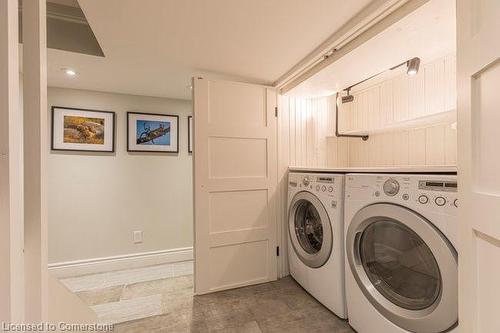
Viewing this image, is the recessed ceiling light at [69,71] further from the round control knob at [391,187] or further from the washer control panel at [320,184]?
the round control knob at [391,187]

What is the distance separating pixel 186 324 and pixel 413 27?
2226 millimetres

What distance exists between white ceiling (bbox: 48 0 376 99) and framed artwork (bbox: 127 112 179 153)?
45 cm

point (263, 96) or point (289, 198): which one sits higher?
point (263, 96)

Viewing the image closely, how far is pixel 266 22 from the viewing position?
4.23ft

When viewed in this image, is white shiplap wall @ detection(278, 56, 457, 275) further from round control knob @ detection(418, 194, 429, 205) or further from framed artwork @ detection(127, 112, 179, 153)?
framed artwork @ detection(127, 112, 179, 153)

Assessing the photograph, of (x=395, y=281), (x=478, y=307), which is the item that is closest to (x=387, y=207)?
(x=395, y=281)

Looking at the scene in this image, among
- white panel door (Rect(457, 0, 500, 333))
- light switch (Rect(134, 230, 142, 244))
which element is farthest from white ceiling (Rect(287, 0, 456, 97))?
light switch (Rect(134, 230, 142, 244))

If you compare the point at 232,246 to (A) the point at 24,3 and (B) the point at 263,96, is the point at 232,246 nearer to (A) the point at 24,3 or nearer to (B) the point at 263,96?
(B) the point at 263,96

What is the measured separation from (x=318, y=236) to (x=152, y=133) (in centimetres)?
203

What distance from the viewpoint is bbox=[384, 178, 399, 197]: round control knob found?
1.15 metres

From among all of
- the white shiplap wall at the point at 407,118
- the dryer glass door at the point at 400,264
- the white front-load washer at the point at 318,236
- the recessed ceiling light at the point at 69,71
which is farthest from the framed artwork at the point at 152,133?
the dryer glass door at the point at 400,264

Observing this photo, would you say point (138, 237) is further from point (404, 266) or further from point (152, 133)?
point (404, 266)

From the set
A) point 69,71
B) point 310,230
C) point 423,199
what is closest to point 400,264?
point 423,199

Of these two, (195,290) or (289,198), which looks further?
(289,198)
